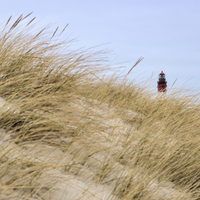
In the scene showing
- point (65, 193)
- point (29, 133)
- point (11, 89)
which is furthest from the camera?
point (11, 89)

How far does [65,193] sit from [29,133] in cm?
51

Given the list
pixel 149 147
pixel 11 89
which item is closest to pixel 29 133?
pixel 11 89

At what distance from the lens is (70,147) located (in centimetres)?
188

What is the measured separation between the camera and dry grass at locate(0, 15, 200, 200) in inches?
56.7

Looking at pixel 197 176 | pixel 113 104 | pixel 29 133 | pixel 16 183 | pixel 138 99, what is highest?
pixel 138 99

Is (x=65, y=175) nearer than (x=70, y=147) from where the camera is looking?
Yes

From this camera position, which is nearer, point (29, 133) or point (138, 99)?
point (29, 133)

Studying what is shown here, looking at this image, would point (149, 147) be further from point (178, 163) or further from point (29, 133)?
point (29, 133)

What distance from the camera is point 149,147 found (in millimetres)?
2092

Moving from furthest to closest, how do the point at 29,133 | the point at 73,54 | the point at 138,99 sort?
1. the point at 138,99
2. the point at 73,54
3. the point at 29,133

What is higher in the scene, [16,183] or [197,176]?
[197,176]

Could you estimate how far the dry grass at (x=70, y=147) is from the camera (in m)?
1.44

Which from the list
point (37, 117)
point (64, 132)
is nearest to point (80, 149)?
point (64, 132)

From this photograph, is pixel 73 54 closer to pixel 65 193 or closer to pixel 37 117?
pixel 37 117
